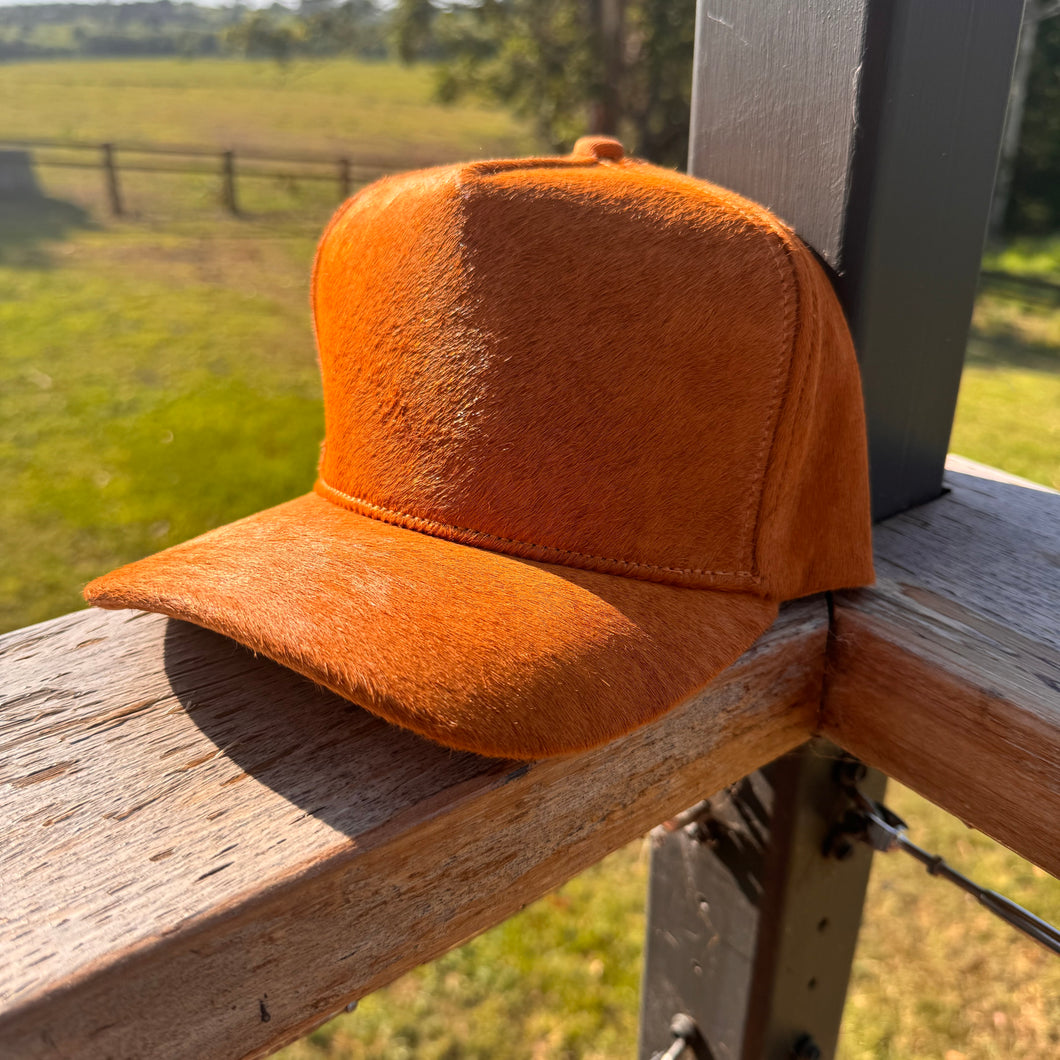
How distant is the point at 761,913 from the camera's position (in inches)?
32.7

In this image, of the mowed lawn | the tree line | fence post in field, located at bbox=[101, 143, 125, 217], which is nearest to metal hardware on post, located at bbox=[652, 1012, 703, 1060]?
the mowed lawn

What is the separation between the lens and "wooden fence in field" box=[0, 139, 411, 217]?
2.97 metres

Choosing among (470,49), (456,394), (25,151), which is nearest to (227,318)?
(25,151)

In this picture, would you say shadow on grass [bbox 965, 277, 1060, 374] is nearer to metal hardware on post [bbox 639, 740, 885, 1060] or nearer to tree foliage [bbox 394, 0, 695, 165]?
tree foliage [bbox 394, 0, 695, 165]

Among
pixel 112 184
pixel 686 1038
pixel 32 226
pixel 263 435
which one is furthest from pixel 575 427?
pixel 112 184

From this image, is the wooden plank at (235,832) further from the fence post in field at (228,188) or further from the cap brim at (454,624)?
the fence post in field at (228,188)

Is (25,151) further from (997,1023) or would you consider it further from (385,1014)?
(997,1023)

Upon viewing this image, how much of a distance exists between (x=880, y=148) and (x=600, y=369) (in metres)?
0.30

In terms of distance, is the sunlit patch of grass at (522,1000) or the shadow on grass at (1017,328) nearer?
the sunlit patch of grass at (522,1000)

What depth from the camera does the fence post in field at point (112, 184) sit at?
3.25 meters

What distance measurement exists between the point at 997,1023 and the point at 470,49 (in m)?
6.34

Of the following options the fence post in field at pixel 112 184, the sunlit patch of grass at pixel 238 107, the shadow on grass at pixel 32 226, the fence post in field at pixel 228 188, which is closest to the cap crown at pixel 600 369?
the sunlit patch of grass at pixel 238 107

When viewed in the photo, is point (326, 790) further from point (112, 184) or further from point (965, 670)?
point (112, 184)

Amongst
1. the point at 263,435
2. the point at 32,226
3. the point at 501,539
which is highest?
the point at 501,539
